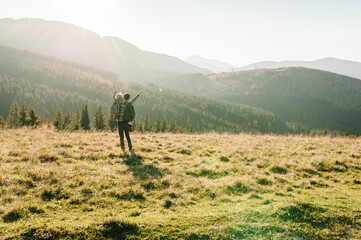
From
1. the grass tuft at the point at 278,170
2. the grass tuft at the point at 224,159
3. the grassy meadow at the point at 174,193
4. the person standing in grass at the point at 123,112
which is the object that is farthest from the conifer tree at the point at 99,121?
the grass tuft at the point at 278,170

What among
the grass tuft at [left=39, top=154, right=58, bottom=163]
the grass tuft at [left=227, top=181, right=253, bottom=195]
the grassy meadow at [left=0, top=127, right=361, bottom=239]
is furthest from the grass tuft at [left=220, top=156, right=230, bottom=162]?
the grass tuft at [left=39, top=154, right=58, bottom=163]

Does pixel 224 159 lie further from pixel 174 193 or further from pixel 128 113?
pixel 128 113

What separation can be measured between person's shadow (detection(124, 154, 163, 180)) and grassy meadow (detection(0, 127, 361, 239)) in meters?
0.04

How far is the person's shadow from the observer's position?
7676 millimetres

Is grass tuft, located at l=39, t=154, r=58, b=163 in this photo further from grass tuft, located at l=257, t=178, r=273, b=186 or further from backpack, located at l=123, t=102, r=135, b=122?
grass tuft, located at l=257, t=178, r=273, b=186

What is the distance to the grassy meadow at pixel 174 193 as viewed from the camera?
4512 millimetres

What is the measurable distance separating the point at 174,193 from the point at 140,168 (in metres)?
2.45

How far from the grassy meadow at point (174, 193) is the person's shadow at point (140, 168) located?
0.14ft

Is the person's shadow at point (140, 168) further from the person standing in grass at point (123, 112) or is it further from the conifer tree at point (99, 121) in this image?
the conifer tree at point (99, 121)

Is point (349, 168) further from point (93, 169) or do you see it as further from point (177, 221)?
point (93, 169)

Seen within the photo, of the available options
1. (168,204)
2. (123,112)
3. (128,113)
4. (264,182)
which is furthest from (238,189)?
(123,112)

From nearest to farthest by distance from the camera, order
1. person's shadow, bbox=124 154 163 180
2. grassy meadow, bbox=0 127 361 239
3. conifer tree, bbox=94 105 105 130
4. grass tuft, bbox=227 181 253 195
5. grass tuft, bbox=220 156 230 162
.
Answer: grassy meadow, bbox=0 127 361 239, grass tuft, bbox=227 181 253 195, person's shadow, bbox=124 154 163 180, grass tuft, bbox=220 156 230 162, conifer tree, bbox=94 105 105 130

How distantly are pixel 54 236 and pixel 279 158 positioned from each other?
963cm

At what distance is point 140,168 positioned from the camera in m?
8.32
